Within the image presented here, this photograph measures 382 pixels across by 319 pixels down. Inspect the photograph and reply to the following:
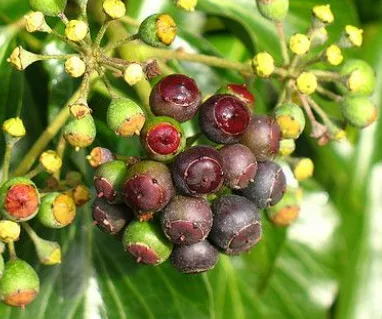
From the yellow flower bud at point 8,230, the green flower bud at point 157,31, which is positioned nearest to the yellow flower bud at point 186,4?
the green flower bud at point 157,31

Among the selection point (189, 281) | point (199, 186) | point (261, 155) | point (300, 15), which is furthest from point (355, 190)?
point (199, 186)

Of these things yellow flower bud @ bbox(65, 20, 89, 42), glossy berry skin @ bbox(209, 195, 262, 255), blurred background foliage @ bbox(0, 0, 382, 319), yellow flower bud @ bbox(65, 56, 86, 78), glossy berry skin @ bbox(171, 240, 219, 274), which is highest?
yellow flower bud @ bbox(65, 20, 89, 42)

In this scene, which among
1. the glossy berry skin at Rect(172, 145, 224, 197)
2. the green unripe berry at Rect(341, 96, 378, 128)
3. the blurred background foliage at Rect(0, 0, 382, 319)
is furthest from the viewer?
the blurred background foliage at Rect(0, 0, 382, 319)

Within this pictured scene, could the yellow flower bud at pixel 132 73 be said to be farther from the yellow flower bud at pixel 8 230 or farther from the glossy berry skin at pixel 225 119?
the yellow flower bud at pixel 8 230

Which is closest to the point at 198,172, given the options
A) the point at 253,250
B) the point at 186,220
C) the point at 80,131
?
the point at 186,220

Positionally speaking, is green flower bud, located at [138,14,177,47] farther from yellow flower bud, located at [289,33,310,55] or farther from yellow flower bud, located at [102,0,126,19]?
yellow flower bud, located at [289,33,310,55]

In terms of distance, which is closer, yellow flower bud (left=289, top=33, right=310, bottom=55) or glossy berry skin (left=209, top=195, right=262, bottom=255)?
glossy berry skin (left=209, top=195, right=262, bottom=255)

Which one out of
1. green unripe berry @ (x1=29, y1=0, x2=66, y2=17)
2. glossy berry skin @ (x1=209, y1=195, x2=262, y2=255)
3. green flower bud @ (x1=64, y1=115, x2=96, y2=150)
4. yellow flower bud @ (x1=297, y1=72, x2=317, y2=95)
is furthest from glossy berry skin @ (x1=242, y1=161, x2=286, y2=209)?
green unripe berry @ (x1=29, y1=0, x2=66, y2=17)
